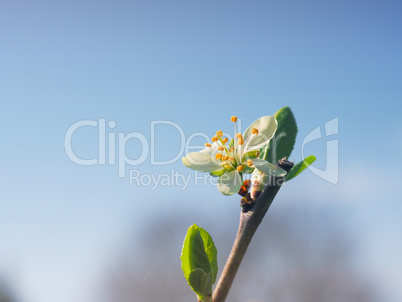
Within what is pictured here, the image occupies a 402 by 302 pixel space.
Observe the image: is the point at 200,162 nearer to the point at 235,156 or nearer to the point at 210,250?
the point at 235,156

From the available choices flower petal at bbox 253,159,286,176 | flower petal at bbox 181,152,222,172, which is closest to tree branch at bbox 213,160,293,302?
flower petal at bbox 253,159,286,176

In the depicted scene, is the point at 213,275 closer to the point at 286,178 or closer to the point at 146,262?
the point at 286,178

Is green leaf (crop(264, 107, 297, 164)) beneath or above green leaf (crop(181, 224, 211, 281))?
above

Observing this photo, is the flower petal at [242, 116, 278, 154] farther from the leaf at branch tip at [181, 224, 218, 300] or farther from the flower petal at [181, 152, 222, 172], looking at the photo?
the leaf at branch tip at [181, 224, 218, 300]

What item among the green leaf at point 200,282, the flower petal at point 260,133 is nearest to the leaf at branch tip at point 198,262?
the green leaf at point 200,282

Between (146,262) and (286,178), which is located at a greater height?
(286,178)

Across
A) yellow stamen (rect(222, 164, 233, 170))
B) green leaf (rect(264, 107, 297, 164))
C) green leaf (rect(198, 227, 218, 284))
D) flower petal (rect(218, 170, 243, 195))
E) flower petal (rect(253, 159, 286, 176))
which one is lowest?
green leaf (rect(198, 227, 218, 284))

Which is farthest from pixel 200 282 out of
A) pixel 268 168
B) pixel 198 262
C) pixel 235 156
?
pixel 235 156

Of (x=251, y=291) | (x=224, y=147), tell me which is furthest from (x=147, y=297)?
(x=224, y=147)
